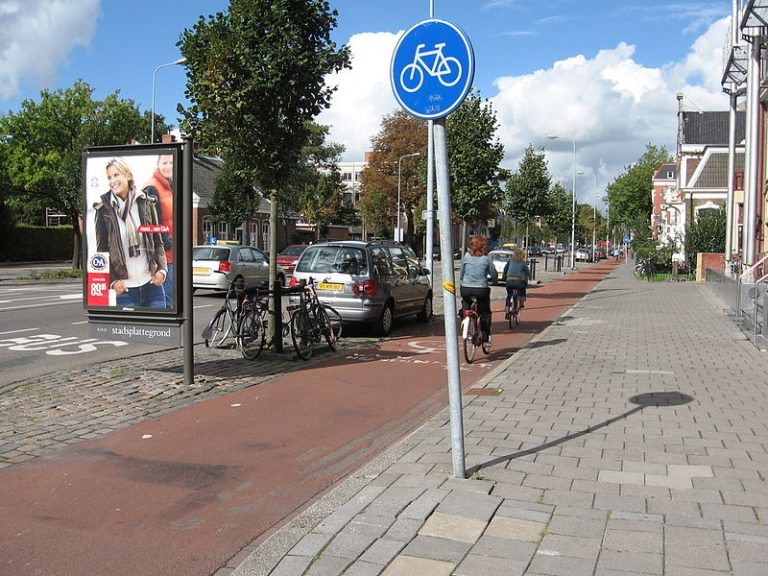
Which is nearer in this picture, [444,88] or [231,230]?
[444,88]

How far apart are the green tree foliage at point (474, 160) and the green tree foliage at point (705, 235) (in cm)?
1418

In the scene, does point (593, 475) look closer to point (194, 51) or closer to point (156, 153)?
point (156, 153)

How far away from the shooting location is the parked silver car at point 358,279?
41.3ft

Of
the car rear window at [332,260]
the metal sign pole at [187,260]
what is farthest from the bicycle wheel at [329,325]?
the metal sign pole at [187,260]

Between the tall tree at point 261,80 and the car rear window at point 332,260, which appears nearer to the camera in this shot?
the tall tree at point 261,80

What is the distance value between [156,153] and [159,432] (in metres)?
3.20

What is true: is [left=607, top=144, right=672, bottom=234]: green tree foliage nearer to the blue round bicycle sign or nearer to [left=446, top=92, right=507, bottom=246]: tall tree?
[left=446, top=92, right=507, bottom=246]: tall tree

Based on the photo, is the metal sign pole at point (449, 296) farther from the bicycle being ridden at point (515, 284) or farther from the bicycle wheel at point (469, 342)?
the bicycle being ridden at point (515, 284)

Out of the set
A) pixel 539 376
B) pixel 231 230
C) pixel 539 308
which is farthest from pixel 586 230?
pixel 539 376

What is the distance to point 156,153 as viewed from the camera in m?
7.88

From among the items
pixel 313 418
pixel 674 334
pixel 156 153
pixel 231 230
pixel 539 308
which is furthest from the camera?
pixel 231 230

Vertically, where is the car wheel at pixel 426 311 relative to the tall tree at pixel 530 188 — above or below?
below

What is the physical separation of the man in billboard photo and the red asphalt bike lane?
1698 millimetres

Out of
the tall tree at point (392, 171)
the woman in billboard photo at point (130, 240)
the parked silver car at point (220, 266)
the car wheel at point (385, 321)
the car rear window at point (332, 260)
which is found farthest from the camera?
the tall tree at point (392, 171)
